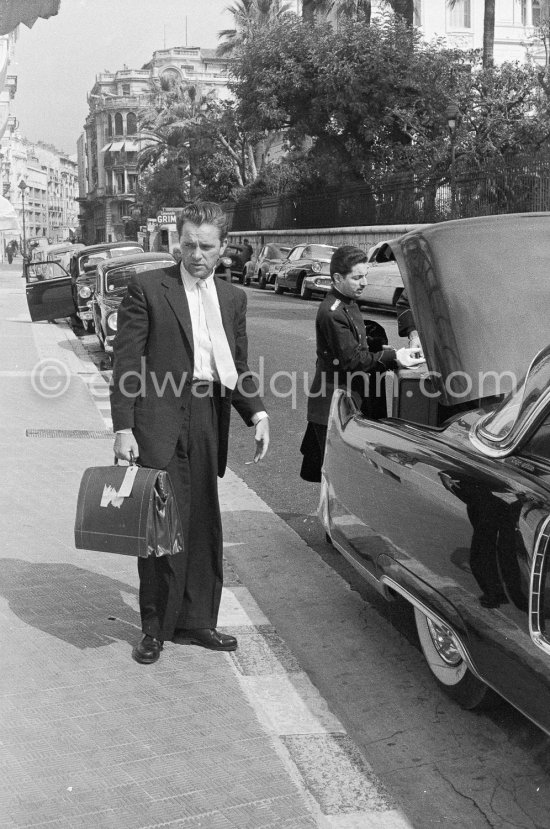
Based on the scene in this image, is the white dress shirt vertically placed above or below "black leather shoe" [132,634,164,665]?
above

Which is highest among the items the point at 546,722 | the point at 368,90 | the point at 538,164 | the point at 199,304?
the point at 368,90

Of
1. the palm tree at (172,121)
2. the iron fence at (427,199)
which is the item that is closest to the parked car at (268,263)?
the iron fence at (427,199)

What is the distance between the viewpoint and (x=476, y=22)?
47656 millimetres

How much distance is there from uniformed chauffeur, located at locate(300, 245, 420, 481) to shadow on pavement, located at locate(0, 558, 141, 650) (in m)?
1.58

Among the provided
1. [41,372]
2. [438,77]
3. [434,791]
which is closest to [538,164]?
[438,77]

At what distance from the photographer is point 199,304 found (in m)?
4.36

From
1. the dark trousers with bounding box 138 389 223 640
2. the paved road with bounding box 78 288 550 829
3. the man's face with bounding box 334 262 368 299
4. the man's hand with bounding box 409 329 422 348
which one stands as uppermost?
the man's face with bounding box 334 262 368 299

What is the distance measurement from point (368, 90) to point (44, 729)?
34.9m

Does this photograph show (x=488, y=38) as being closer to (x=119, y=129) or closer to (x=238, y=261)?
(x=238, y=261)

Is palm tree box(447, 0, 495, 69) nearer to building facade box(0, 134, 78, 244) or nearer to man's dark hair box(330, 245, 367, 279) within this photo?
man's dark hair box(330, 245, 367, 279)

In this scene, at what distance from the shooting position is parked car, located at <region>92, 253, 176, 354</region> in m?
17.5

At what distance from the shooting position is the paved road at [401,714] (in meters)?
3.38

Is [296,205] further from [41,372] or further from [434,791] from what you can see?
[434,791]

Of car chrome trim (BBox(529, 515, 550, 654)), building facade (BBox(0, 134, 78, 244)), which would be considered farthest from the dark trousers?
building facade (BBox(0, 134, 78, 244))
